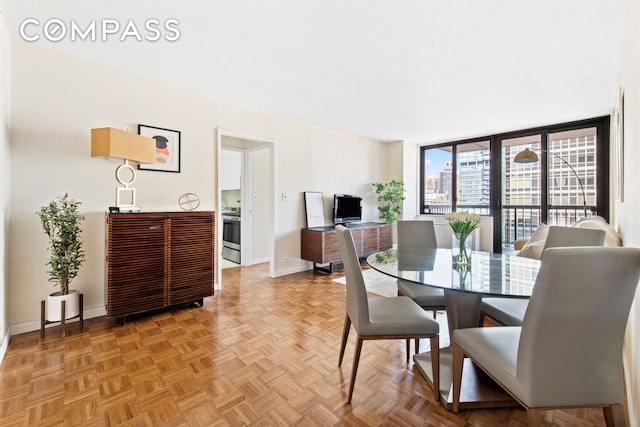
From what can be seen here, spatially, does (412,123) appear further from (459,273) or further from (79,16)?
(79,16)

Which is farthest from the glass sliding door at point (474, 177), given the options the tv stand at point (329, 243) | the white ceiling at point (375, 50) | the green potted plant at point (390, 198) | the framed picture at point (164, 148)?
the framed picture at point (164, 148)

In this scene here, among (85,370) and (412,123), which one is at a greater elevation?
(412,123)

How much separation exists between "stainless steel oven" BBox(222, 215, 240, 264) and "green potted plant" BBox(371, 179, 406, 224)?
2.97m

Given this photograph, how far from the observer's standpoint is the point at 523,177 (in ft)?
17.2

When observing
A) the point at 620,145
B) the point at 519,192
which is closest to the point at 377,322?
the point at 620,145

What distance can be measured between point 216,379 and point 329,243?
2825 millimetres

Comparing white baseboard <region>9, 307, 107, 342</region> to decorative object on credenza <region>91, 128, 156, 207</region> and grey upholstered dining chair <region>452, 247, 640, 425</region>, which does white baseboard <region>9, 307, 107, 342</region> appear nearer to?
decorative object on credenza <region>91, 128, 156, 207</region>

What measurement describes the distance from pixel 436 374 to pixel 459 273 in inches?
24.4

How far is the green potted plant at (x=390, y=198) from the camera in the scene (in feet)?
19.3

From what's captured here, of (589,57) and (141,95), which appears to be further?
(141,95)

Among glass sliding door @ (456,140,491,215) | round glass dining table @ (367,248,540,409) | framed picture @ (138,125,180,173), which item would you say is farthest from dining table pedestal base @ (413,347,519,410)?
glass sliding door @ (456,140,491,215)

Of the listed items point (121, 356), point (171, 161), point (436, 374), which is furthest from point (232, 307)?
point (436, 374)

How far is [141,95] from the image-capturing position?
3041 mm

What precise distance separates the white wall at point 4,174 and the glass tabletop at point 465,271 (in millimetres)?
2819
